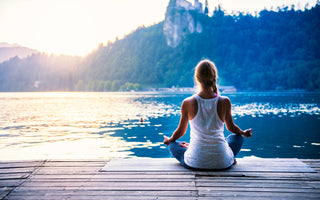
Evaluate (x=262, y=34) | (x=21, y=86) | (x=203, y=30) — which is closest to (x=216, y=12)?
(x=203, y=30)

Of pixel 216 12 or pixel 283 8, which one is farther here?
pixel 216 12

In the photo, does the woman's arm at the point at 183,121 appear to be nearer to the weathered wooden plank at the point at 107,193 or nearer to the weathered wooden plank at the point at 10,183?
the weathered wooden plank at the point at 107,193

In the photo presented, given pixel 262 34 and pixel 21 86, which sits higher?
pixel 262 34

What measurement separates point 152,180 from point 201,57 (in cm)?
14873

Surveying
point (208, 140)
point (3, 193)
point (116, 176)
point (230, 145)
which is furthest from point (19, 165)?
point (230, 145)

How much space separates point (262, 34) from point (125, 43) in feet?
268

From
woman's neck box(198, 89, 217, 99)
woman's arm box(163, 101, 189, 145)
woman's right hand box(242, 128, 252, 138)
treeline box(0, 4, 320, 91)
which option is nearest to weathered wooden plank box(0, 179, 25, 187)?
woman's arm box(163, 101, 189, 145)

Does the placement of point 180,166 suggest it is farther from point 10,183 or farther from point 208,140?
point 10,183

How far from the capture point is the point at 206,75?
3.17 metres

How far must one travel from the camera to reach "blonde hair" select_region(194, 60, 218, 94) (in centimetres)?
314

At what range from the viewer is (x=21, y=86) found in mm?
170375

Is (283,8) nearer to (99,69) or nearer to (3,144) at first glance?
(99,69)

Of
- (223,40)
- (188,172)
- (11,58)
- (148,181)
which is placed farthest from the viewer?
(11,58)

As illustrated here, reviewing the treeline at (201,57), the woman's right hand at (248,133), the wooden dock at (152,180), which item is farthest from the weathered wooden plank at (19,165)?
the treeline at (201,57)
